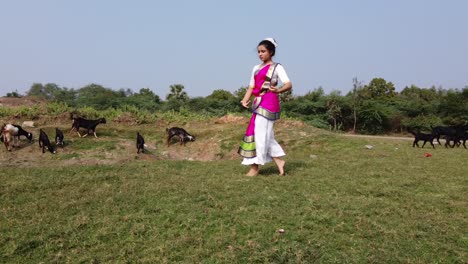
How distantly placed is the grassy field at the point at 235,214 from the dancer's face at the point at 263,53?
2057mm

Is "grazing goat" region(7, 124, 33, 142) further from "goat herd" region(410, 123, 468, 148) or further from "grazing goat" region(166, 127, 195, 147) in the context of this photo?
"goat herd" region(410, 123, 468, 148)

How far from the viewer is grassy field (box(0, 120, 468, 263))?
3.21m

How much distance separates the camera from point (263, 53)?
19.6 feet

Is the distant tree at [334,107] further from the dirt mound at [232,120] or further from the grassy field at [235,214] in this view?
the grassy field at [235,214]

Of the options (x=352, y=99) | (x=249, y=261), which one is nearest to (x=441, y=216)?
(x=249, y=261)

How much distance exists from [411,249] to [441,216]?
113 cm

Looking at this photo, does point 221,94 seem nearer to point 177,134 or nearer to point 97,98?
point 97,98

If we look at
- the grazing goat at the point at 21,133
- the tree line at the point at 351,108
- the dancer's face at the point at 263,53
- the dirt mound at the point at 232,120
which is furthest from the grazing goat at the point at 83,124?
the tree line at the point at 351,108

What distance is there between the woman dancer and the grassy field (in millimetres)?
464

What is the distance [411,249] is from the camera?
331 cm

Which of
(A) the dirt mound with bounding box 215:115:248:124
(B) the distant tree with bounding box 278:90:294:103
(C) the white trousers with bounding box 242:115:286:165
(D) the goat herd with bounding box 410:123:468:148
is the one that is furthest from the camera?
(B) the distant tree with bounding box 278:90:294:103

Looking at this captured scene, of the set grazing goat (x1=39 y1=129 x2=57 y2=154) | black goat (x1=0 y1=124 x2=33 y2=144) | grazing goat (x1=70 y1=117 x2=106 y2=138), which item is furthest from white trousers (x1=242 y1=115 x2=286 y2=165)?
grazing goat (x1=70 y1=117 x2=106 y2=138)

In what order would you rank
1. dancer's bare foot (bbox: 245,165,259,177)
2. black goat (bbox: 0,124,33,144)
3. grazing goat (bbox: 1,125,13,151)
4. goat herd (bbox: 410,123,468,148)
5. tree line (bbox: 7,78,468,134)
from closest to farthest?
1. dancer's bare foot (bbox: 245,165,259,177)
2. grazing goat (bbox: 1,125,13,151)
3. black goat (bbox: 0,124,33,144)
4. goat herd (bbox: 410,123,468,148)
5. tree line (bbox: 7,78,468,134)

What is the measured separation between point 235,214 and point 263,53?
302 cm
